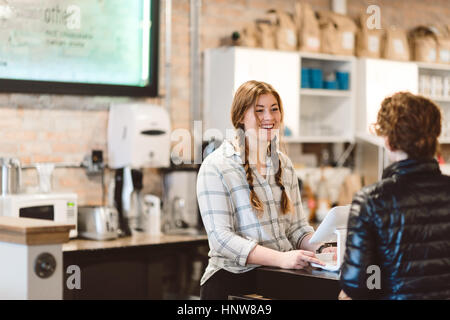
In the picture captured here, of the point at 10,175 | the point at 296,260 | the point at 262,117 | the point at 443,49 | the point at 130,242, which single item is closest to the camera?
the point at 296,260

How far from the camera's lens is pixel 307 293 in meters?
2.38

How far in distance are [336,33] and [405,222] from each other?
3692mm

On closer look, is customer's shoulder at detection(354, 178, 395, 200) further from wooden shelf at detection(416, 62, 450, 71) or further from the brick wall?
wooden shelf at detection(416, 62, 450, 71)

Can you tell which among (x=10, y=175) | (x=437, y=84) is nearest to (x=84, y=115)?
(x=10, y=175)

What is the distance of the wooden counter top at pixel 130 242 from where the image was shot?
155 inches

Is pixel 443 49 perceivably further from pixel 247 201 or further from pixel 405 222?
pixel 405 222

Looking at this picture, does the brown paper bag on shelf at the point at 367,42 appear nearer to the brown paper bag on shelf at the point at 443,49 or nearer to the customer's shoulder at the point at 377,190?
the brown paper bag on shelf at the point at 443,49

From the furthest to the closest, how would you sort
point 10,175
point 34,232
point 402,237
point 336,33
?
point 336,33, point 10,175, point 34,232, point 402,237

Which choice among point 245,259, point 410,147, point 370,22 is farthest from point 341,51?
point 410,147

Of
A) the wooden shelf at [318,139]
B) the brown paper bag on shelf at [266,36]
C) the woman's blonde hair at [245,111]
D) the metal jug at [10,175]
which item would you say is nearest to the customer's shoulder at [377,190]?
the woman's blonde hair at [245,111]

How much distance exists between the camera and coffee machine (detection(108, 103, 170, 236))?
4.40m

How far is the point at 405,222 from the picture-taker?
1.90 m

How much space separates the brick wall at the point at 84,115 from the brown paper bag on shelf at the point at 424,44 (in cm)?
115
